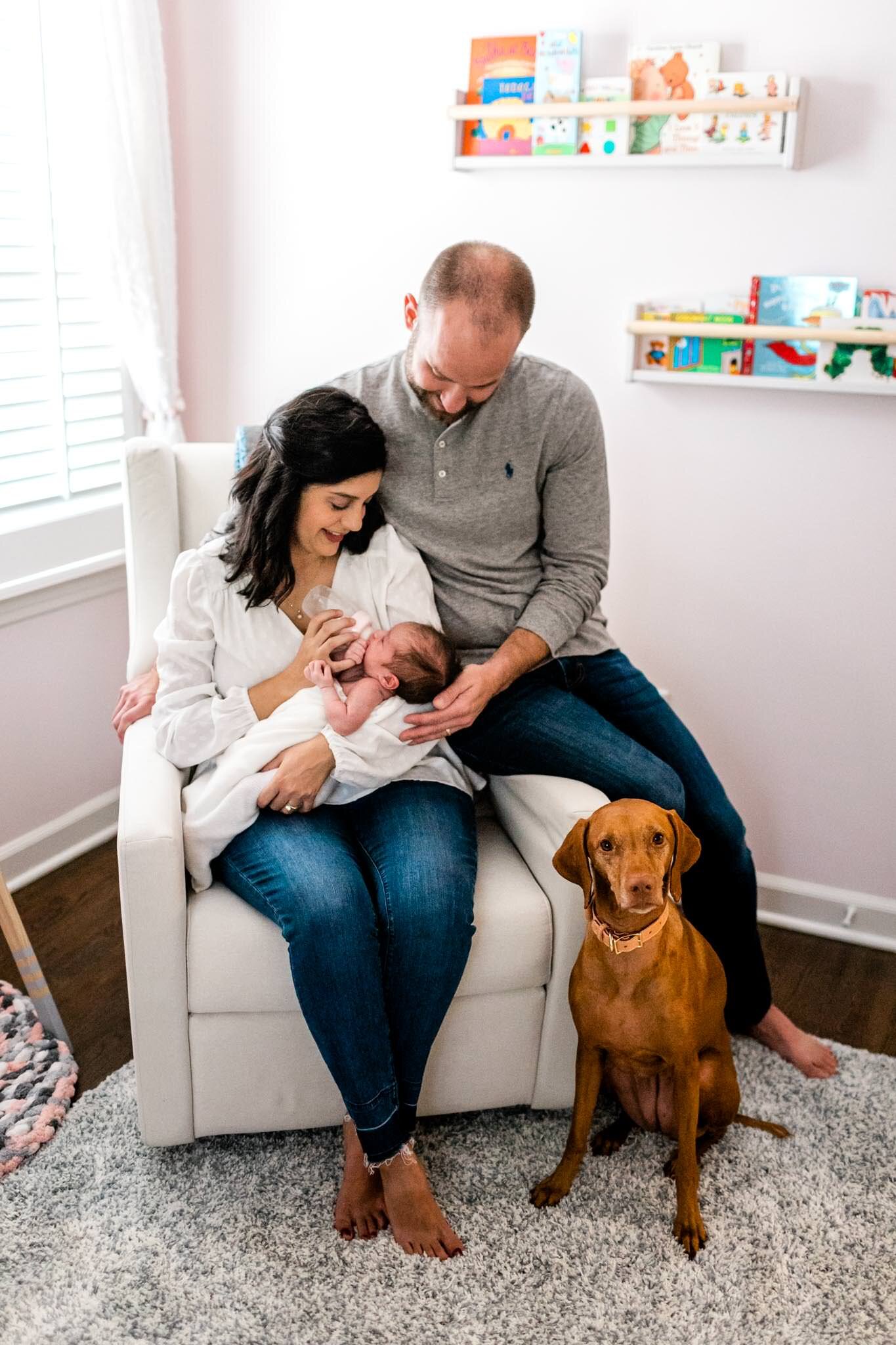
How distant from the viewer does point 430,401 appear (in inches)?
77.7

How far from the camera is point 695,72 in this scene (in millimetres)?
2211

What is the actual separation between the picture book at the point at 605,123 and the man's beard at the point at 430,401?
66 centimetres

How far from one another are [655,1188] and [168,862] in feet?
2.93

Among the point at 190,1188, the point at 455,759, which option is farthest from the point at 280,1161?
the point at 455,759

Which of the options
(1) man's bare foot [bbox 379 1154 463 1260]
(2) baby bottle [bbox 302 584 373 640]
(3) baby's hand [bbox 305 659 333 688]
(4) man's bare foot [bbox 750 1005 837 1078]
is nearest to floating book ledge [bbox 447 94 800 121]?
(2) baby bottle [bbox 302 584 373 640]

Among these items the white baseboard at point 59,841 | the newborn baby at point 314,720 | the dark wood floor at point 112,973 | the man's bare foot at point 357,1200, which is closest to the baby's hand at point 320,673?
the newborn baby at point 314,720

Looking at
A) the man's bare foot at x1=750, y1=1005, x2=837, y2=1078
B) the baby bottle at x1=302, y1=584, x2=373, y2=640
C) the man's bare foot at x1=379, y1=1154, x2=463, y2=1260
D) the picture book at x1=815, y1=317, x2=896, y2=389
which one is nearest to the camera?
the man's bare foot at x1=379, y1=1154, x2=463, y2=1260

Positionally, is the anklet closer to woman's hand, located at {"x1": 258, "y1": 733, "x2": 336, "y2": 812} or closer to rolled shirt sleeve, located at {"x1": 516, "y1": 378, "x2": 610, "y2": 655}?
woman's hand, located at {"x1": 258, "y1": 733, "x2": 336, "y2": 812}

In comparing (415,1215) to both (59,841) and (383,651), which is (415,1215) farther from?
(59,841)

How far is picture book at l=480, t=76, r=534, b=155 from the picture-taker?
2350 mm

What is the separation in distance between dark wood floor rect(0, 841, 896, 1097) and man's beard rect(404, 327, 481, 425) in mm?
1214

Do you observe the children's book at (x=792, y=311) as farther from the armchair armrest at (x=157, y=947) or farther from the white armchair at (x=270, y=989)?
the armchair armrest at (x=157, y=947)

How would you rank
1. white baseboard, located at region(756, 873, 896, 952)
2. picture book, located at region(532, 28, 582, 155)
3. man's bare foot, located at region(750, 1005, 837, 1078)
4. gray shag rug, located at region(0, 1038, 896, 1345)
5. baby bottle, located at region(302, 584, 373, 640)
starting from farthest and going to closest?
white baseboard, located at region(756, 873, 896, 952)
picture book, located at region(532, 28, 582, 155)
man's bare foot, located at region(750, 1005, 837, 1078)
baby bottle, located at region(302, 584, 373, 640)
gray shag rug, located at region(0, 1038, 896, 1345)

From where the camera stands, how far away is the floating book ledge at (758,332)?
7.08 feet
